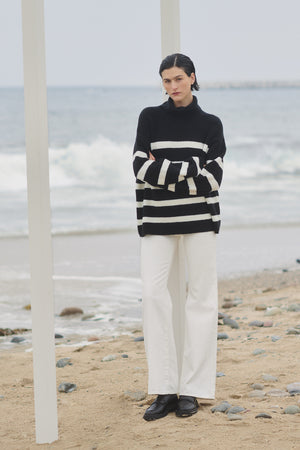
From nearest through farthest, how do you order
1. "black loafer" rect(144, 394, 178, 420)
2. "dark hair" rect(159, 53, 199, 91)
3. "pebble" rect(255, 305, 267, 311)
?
"dark hair" rect(159, 53, 199, 91) < "black loafer" rect(144, 394, 178, 420) < "pebble" rect(255, 305, 267, 311)

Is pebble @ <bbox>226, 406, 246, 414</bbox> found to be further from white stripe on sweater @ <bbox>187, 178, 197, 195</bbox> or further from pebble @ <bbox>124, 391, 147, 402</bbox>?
white stripe on sweater @ <bbox>187, 178, 197, 195</bbox>

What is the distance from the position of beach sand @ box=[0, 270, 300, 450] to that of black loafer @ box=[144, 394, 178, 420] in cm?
3

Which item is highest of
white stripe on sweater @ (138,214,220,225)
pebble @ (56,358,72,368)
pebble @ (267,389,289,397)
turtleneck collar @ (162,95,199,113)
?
turtleneck collar @ (162,95,199,113)

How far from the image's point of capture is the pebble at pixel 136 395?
3261 millimetres

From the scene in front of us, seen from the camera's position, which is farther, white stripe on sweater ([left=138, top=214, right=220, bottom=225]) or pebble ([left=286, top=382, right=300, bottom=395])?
pebble ([left=286, top=382, right=300, bottom=395])

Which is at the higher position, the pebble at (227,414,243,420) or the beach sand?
the pebble at (227,414,243,420)

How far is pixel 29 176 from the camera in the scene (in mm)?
2584

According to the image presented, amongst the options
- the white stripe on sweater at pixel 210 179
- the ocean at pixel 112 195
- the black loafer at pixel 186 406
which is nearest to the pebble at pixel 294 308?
the ocean at pixel 112 195

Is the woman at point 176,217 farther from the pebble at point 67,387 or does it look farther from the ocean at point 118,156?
the ocean at point 118,156

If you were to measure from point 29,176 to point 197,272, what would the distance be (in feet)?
2.68

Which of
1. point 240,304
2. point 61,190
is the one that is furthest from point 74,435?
point 61,190

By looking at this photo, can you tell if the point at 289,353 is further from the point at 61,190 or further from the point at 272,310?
the point at 61,190

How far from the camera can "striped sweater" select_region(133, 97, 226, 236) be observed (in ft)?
9.32

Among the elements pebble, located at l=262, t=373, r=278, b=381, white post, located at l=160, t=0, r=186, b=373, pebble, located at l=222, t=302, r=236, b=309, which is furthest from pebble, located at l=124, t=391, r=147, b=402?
pebble, located at l=222, t=302, r=236, b=309
